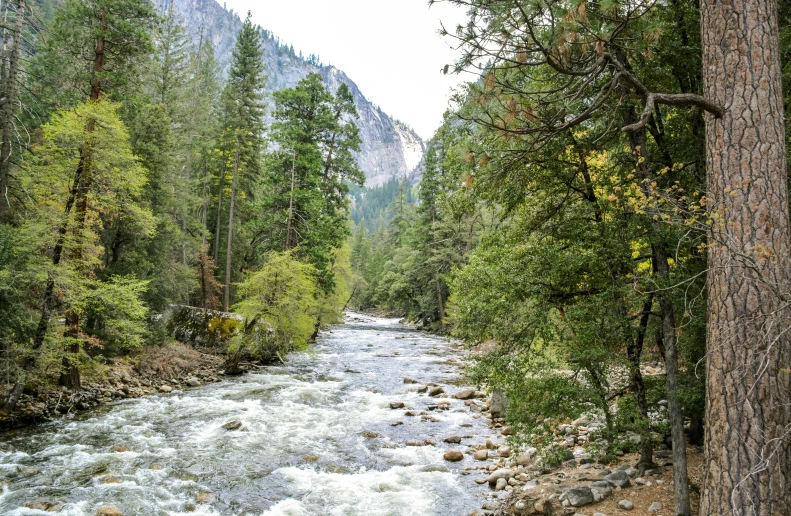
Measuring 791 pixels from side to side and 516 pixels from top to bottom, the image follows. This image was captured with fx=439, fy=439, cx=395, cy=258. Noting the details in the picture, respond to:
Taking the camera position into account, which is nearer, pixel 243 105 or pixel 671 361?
pixel 671 361

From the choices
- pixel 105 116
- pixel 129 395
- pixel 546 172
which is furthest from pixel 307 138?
pixel 546 172

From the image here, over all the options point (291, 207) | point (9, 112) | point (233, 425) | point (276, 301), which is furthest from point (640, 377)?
point (291, 207)

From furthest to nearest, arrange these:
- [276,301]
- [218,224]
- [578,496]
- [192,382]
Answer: [218,224] → [276,301] → [192,382] → [578,496]

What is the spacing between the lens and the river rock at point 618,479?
6.00 metres

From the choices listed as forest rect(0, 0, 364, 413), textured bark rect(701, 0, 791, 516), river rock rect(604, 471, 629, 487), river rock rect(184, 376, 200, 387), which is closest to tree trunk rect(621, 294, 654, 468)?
river rock rect(604, 471, 629, 487)

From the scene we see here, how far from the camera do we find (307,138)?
22.5 meters

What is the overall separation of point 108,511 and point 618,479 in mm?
7268

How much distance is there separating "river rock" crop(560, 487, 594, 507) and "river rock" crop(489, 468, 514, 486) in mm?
1724

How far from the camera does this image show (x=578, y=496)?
5836 mm

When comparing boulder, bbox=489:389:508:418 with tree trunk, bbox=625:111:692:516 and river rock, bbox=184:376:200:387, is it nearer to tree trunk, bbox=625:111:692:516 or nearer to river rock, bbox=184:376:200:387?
tree trunk, bbox=625:111:692:516

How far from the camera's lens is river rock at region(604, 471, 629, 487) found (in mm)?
6002

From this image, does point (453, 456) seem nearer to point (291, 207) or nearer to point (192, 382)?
point (192, 382)

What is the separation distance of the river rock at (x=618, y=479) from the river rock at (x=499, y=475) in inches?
73.4

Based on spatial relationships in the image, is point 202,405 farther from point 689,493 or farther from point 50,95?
point 50,95
